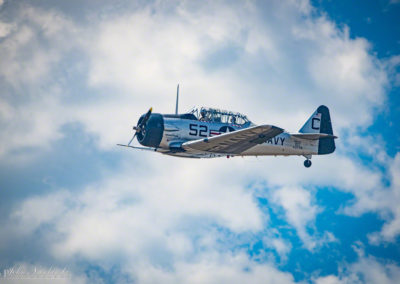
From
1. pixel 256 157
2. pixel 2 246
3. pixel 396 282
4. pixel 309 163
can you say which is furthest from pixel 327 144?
pixel 396 282

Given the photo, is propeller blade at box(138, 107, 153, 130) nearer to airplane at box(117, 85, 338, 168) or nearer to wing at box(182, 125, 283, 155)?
airplane at box(117, 85, 338, 168)

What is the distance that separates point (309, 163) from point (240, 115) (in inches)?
175

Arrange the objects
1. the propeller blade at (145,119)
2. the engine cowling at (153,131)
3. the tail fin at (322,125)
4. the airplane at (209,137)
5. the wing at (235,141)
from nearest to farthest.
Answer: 1. the wing at (235,141)
2. the airplane at (209,137)
3. the propeller blade at (145,119)
4. the engine cowling at (153,131)
5. the tail fin at (322,125)

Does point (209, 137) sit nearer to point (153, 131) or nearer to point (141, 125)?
point (153, 131)

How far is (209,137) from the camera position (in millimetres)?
22875

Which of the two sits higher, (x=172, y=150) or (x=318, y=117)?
(x=318, y=117)

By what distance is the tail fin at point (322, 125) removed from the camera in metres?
26.4

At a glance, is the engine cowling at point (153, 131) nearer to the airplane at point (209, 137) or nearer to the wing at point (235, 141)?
the airplane at point (209, 137)

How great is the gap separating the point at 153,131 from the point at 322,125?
9237mm

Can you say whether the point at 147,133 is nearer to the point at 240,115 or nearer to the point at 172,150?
the point at 172,150

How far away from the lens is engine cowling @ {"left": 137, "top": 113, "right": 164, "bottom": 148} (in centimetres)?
2270

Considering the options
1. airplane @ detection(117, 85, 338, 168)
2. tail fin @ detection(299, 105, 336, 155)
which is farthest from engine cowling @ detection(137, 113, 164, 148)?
tail fin @ detection(299, 105, 336, 155)

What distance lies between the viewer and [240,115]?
24.5 meters

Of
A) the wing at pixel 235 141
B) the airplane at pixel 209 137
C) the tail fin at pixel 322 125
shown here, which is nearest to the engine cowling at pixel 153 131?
the airplane at pixel 209 137
